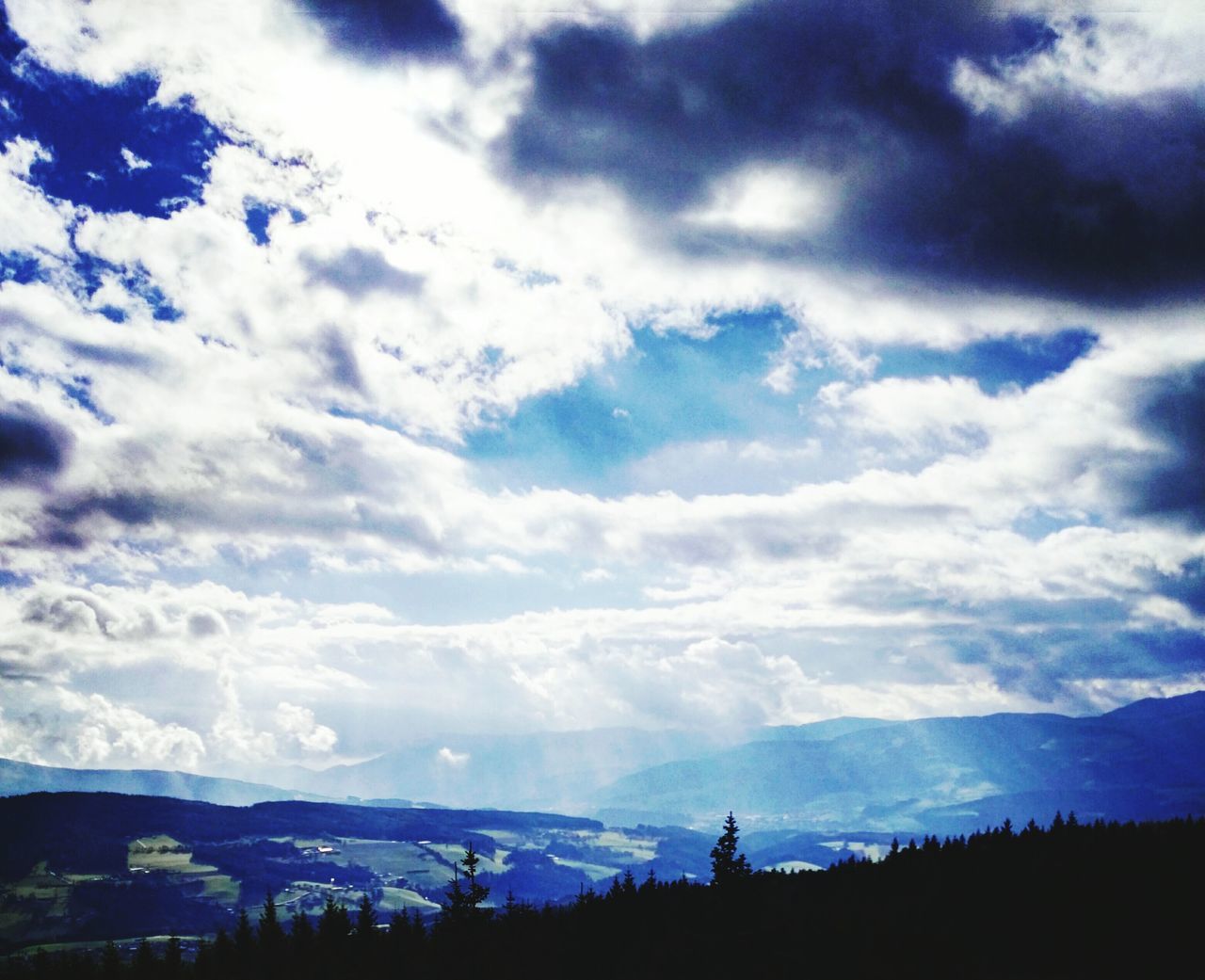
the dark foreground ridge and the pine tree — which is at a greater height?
the pine tree

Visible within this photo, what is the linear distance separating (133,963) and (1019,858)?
124m

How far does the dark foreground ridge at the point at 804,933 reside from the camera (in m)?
104

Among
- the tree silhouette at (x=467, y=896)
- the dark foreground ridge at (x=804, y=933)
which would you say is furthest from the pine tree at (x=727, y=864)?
the tree silhouette at (x=467, y=896)

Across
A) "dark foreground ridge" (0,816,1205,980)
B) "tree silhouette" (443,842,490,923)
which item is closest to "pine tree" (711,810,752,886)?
"dark foreground ridge" (0,816,1205,980)

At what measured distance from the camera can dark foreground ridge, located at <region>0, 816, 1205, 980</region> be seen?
103812 mm

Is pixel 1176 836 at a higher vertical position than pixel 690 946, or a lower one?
higher

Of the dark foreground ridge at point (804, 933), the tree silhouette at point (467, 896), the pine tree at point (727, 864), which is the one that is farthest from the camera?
the dark foreground ridge at point (804, 933)

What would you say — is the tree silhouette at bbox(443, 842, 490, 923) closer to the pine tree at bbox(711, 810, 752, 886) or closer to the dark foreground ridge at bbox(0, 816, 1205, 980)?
the dark foreground ridge at bbox(0, 816, 1205, 980)

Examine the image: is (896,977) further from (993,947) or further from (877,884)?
(877,884)

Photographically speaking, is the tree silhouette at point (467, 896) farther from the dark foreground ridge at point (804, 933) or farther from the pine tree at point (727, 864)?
the pine tree at point (727, 864)

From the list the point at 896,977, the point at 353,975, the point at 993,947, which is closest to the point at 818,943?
the point at 896,977

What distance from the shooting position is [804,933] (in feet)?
381

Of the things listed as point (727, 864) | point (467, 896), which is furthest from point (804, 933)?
point (467, 896)

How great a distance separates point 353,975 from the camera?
103312 millimetres
